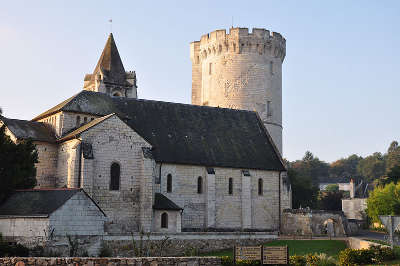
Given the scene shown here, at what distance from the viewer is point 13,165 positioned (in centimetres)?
3156

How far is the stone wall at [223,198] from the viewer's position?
43.0 metres

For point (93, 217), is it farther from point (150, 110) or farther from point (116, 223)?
point (150, 110)

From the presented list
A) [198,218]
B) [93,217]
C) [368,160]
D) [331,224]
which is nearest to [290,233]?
[331,224]

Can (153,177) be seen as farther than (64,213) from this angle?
Yes

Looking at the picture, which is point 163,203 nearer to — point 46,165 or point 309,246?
point 46,165

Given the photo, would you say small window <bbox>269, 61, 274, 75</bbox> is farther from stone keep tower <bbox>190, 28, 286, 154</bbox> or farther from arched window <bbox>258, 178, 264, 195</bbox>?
arched window <bbox>258, 178, 264, 195</bbox>

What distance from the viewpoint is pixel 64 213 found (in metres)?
28.3

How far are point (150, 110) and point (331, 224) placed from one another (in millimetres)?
17251

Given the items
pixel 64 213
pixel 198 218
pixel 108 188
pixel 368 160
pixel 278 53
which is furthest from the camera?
pixel 368 160

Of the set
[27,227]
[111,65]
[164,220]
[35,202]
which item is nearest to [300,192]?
[111,65]

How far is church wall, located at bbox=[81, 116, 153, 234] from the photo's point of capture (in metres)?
36.8

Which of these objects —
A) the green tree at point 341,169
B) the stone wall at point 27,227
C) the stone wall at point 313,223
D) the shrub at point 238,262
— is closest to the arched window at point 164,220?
the stone wall at point 313,223

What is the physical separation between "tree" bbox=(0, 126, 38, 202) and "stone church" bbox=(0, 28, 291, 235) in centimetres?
171

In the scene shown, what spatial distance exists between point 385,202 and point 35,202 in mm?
44405
